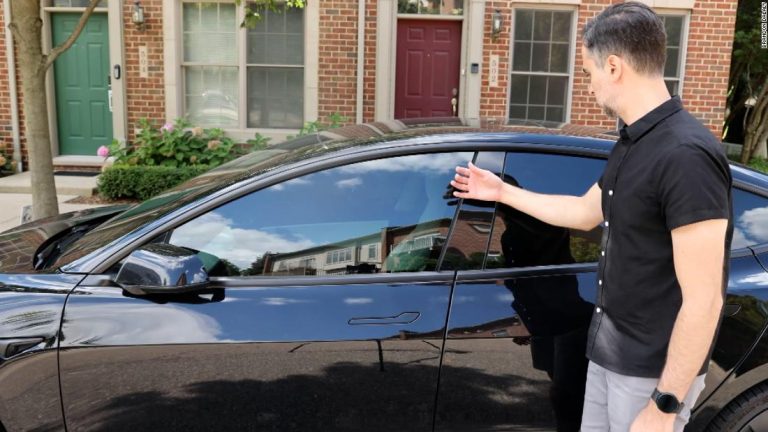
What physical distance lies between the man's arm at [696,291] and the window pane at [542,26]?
27.3 ft

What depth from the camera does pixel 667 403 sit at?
1.62 m

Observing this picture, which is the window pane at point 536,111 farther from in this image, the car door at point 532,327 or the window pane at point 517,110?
the car door at point 532,327

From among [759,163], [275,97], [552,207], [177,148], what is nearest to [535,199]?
[552,207]

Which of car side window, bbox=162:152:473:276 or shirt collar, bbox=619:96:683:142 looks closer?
shirt collar, bbox=619:96:683:142

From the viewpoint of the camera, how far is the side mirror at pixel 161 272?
2129mm

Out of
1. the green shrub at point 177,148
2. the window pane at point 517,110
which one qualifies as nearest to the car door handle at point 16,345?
the green shrub at point 177,148

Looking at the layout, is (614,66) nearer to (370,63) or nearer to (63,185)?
(370,63)

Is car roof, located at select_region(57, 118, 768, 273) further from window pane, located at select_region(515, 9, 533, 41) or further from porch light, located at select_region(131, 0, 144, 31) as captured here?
porch light, located at select_region(131, 0, 144, 31)

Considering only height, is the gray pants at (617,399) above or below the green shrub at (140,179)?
above

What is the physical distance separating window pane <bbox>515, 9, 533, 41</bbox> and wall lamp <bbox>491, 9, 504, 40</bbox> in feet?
1.14

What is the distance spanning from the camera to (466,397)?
2.24m

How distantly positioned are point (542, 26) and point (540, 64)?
0.53 meters

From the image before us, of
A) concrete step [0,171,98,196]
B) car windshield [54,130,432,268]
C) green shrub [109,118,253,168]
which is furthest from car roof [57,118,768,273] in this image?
concrete step [0,171,98,196]

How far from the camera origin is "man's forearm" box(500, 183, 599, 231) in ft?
7.13
